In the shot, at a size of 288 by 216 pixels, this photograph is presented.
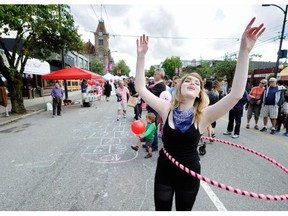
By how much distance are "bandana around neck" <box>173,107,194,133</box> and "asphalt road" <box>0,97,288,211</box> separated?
1642 mm

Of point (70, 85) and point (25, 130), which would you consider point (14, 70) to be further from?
point (70, 85)

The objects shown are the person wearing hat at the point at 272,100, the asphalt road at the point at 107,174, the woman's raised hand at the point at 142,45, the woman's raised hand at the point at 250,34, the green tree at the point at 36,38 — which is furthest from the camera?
the green tree at the point at 36,38

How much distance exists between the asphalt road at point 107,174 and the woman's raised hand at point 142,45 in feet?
7.39

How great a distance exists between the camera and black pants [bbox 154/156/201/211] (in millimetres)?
2080

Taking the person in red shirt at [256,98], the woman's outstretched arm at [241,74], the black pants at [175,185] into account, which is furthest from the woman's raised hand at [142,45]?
the person in red shirt at [256,98]

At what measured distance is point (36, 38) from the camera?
1203 centimetres

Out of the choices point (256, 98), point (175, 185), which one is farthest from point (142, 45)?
point (256, 98)

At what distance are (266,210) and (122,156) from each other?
3218mm

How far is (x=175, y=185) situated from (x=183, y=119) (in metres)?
0.71

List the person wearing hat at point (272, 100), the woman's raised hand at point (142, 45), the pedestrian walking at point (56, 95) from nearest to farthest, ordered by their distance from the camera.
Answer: the woman's raised hand at point (142, 45) → the person wearing hat at point (272, 100) → the pedestrian walking at point (56, 95)

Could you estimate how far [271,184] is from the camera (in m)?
3.78

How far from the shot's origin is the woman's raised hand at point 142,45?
2.26 m

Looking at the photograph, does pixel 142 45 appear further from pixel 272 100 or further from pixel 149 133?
pixel 272 100

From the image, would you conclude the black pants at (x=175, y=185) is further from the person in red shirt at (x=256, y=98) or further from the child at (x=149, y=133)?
the person in red shirt at (x=256, y=98)
